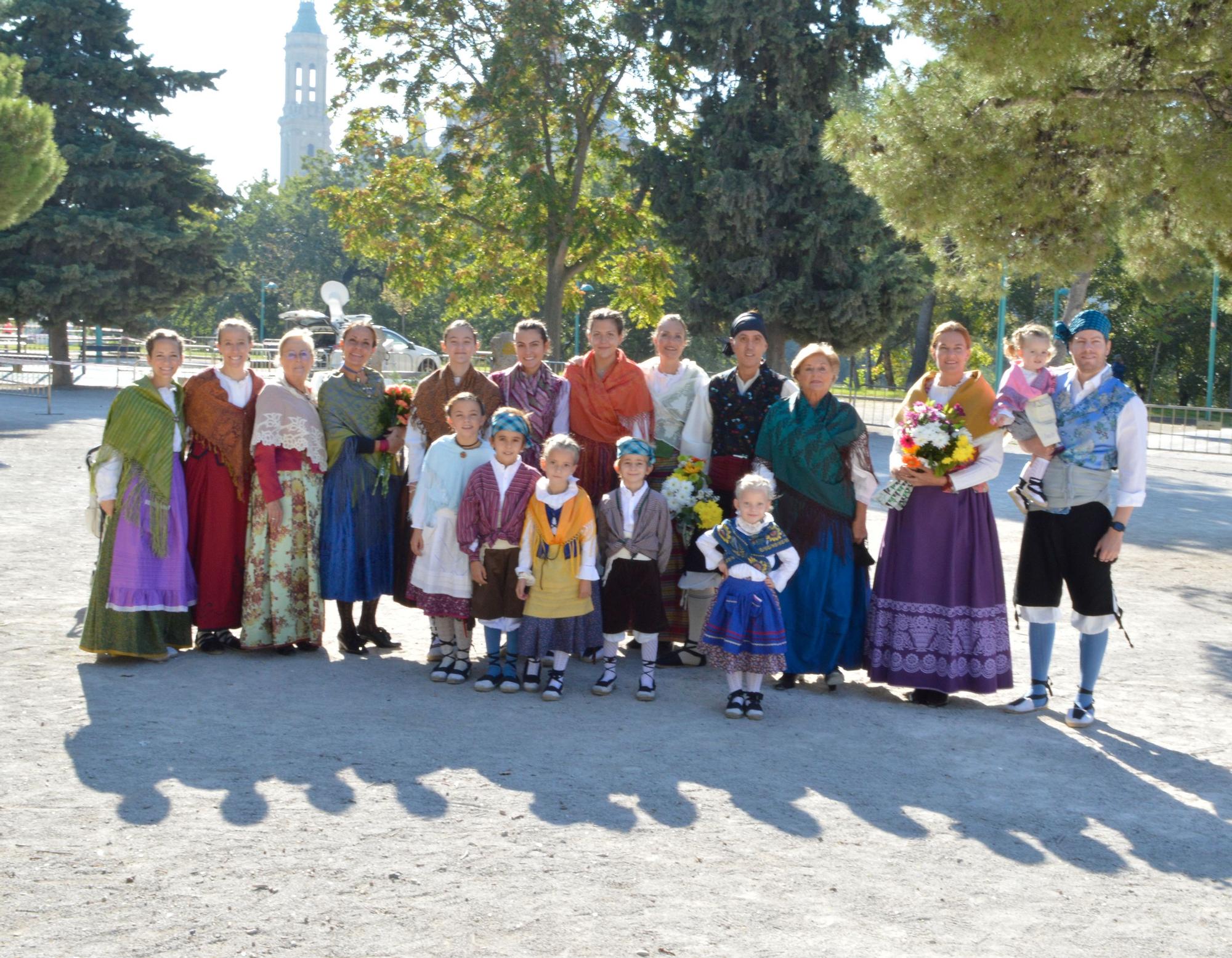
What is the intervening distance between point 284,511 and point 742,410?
2708 millimetres

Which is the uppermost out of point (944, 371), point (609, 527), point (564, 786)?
point (944, 371)

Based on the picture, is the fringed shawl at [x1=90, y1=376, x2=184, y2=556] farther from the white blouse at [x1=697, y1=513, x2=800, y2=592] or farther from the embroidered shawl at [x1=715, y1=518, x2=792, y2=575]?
the embroidered shawl at [x1=715, y1=518, x2=792, y2=575]

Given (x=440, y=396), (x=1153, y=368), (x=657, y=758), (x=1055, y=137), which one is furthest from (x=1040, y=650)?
(x=1153, y=368)

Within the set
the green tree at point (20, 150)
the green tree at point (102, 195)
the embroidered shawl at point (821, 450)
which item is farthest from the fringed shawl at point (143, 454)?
the green tree at point (102, 195)

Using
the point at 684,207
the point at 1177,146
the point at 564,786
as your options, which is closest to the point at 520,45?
the point at 684,207

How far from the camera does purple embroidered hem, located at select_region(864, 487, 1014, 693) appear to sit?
256 inches

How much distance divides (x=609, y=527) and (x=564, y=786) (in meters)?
2.00

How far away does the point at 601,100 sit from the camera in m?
28.4

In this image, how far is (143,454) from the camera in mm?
7016

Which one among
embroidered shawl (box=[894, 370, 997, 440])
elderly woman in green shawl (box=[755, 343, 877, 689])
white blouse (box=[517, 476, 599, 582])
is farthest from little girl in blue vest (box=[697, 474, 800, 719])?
embroidered shawl (box=[894, 370, 997, 440])

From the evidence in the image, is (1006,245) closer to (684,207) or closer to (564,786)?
(564,786)

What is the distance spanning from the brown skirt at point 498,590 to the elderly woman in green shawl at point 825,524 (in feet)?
4.84

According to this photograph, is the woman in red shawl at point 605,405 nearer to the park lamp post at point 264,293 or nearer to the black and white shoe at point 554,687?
the black and white shoe at point 554,687

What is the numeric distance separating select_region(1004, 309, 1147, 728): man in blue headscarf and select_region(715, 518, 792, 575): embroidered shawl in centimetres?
131
